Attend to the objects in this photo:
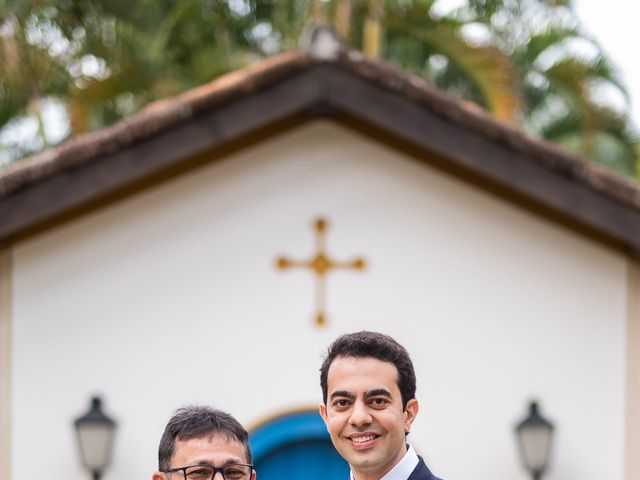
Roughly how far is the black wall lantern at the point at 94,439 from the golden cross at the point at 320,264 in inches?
57.4

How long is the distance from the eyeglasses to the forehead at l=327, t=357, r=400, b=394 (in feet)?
1.34

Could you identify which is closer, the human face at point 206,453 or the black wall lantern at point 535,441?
the human face at point 206,453

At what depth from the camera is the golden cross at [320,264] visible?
8766 millimetres

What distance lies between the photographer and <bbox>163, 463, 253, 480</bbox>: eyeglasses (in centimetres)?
352

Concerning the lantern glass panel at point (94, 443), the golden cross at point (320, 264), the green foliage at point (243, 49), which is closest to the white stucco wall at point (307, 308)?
the golden cross at point (320, 264)

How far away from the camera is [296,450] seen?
871cm

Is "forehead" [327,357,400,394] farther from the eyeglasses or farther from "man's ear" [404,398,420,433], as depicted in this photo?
the eyeglasses

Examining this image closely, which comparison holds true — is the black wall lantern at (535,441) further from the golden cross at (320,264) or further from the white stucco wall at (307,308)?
the golden cross at (320,264)

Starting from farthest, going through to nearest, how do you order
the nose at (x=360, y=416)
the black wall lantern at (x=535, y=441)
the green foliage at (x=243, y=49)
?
1. the green foliage at (x=243, y=49)
2. the black wall lantern at (x=535, y=441)
3. the nose at (x=360, y=416)

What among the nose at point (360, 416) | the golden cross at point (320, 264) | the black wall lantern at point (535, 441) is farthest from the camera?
the golden cross at point (320, 264)

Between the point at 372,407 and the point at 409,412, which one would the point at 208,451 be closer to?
the point at 372,407

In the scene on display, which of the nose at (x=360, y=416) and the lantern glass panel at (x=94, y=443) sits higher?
the lantern glass panel at (x=94, y=443)

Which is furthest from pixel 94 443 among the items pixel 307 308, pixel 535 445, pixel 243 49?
pixel 243 49

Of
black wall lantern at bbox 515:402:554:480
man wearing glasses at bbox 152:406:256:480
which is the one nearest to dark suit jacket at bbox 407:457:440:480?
man wearing glasses at bbox 152:406:256:480
